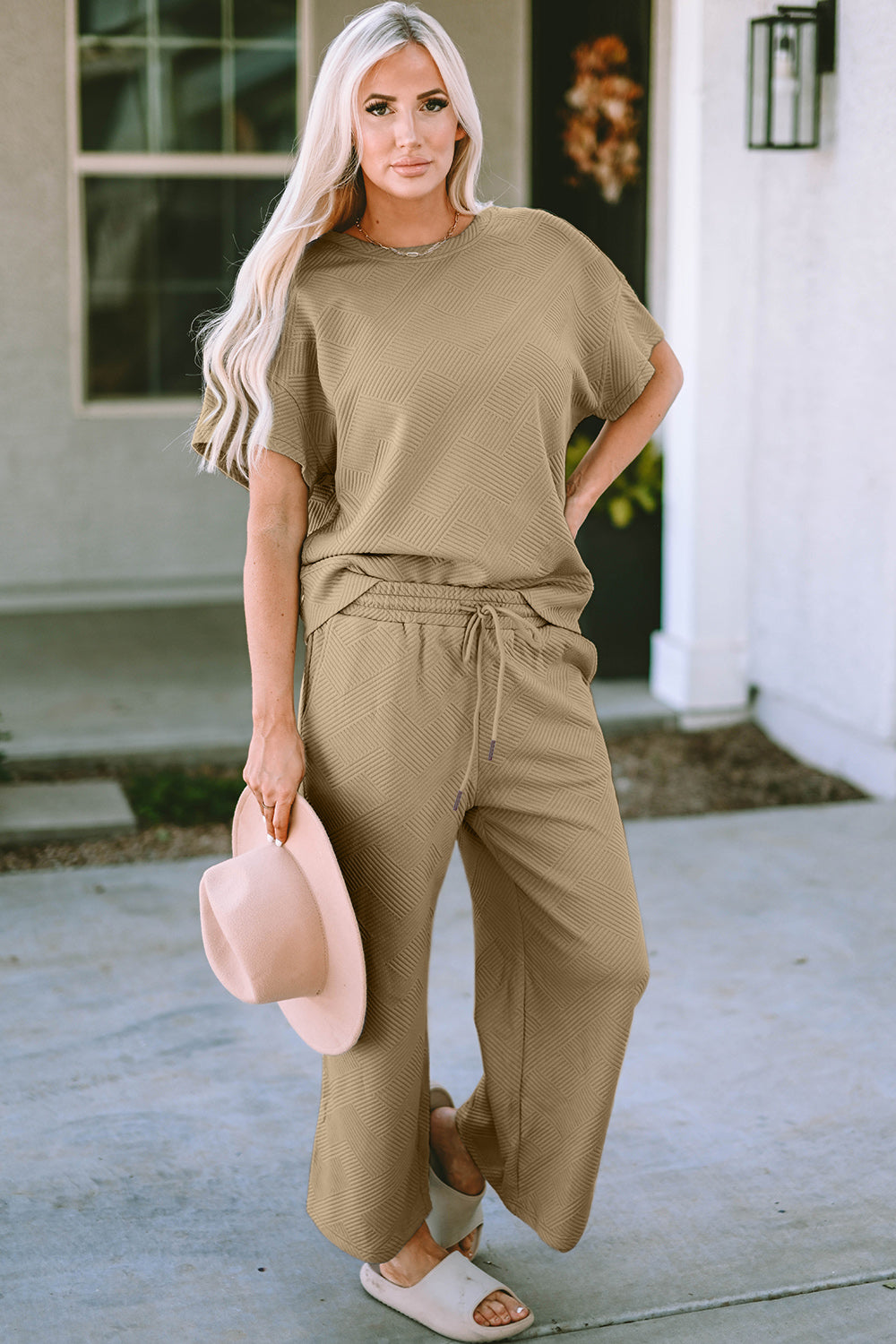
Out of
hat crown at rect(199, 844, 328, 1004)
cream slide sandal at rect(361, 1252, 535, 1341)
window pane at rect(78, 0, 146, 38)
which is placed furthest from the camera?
window pane at rect(78, 0, 146, 38)

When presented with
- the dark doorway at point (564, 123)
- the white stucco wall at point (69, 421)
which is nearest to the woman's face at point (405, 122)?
the dark doorway at point (564, 123)

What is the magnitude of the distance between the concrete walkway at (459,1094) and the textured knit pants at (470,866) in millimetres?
211

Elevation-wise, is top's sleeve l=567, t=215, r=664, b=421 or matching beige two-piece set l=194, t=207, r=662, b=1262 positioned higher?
top's sleeve l=567, t=215, r=664, b=421

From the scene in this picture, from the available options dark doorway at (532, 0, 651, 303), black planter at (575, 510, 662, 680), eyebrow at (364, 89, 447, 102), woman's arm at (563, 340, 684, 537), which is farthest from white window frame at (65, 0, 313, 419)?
eyebrow at (364, 89, 447, 102)

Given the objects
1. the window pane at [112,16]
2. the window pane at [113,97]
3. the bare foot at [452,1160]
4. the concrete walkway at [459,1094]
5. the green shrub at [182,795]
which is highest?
the window pane at [112,16]

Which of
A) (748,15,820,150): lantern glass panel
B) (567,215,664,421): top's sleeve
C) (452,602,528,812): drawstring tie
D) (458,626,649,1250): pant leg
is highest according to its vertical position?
(748,15,820,150): lantern glass panel

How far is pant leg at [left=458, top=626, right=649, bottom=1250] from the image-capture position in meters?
2.00

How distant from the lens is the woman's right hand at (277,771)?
1.99 m

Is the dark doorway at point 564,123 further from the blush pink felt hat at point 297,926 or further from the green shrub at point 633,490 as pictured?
the blush pink felt hat at point 297,926

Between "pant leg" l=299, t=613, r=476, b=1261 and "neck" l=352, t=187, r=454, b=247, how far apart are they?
49 centimetres

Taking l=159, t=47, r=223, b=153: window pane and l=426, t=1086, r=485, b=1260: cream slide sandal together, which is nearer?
l=426, t=1086, r=485, b=1260: cream slide sandal

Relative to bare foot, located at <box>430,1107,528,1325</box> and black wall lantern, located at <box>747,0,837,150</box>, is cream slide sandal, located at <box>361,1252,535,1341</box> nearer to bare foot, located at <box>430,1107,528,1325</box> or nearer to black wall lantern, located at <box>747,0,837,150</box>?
bare foot, located at <box>430,1107,528,1325</box>

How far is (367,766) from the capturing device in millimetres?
1962

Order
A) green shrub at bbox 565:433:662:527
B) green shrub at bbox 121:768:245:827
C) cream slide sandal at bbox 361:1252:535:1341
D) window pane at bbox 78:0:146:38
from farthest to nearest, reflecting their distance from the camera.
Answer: window pane at bbox 78:0:146:38
green shrub at bbox 565:433:662:527
green shrub at bbox 121:768:245:827
cream slide sandal at bbox 361:1252:535:1341
